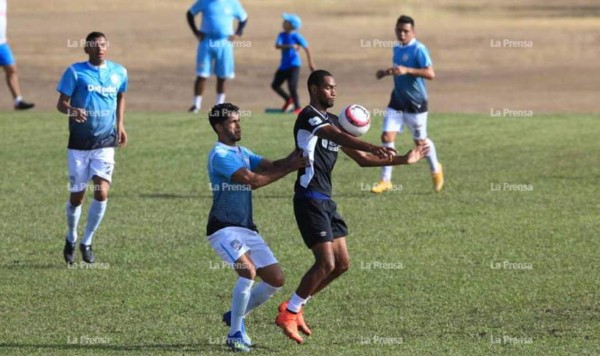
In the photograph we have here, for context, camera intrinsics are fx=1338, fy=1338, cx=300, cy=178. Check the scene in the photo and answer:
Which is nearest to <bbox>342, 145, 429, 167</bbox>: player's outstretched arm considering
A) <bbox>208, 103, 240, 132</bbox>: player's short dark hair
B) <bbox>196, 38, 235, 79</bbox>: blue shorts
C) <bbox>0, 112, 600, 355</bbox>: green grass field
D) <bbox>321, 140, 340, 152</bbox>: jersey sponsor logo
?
<bbox>321, 140, 340, 152</bbox>: jersey sponsor logo

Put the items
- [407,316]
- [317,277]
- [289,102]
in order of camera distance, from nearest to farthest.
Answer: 1. [317,277]
2. [407,316]
3. [289,102]

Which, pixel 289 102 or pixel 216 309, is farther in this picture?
pixel 289 102

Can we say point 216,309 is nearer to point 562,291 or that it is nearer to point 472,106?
point 562,291

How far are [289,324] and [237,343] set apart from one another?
1.87 ft

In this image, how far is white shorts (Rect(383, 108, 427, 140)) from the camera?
21.2 meters

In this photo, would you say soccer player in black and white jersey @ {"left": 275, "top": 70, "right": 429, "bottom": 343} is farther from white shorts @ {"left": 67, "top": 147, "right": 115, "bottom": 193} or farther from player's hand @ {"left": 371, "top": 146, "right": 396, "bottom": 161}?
white shorts @ {"left": 67, "top": 147, "right": 115, "bottom": 193}

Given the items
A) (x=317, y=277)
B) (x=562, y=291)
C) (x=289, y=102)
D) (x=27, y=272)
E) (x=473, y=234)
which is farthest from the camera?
(x=289, y=102)

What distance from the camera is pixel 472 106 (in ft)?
108

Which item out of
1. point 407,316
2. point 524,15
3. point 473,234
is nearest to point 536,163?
point 473,234

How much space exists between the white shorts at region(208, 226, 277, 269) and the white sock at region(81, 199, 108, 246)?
4092 mm

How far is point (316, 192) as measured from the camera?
41.7 feet

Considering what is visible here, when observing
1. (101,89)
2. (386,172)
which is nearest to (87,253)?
(101,89)

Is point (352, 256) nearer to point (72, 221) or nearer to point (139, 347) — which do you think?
point (72, 221)

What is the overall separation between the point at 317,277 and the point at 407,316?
1.54 metres
